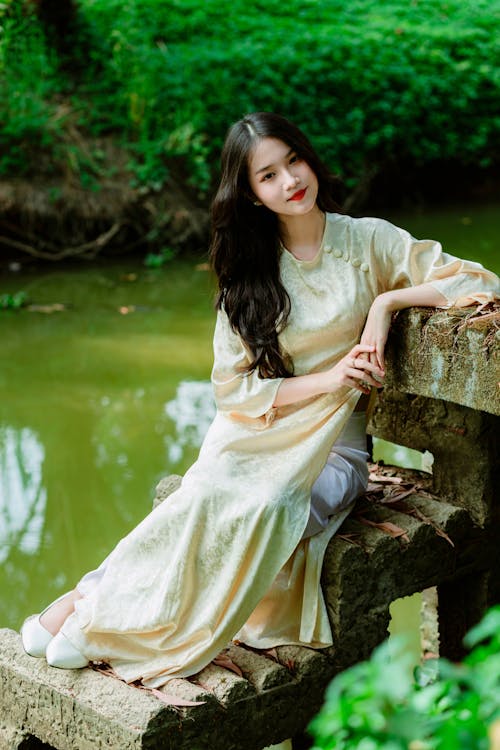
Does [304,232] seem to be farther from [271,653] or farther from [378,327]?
[271,653]

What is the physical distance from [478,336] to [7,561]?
229 centimetres

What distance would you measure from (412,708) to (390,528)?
1681mm

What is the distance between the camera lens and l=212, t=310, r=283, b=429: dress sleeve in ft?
8.63

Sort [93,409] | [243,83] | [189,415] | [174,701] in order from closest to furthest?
[174,701], [189,415], [93,409], [243,83]

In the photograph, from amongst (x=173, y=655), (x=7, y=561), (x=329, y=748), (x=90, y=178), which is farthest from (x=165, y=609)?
(x=90, y=178)

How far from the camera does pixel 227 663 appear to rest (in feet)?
8.02

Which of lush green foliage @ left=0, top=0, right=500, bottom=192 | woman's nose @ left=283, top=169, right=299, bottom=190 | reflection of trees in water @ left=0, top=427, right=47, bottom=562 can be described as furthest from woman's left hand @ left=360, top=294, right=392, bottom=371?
lush green foliage @ left=0, top=0, right=500, bottom=192

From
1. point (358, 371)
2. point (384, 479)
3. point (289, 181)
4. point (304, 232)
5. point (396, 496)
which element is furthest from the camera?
point (384, 479)

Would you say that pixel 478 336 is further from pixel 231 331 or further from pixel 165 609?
pixel 165 609

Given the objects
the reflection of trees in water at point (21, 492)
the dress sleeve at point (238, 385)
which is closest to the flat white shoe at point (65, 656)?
the dress sleeve at point (238, 385)

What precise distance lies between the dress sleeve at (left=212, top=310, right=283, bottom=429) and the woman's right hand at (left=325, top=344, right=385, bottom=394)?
0.58ft

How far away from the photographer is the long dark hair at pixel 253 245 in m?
2.61

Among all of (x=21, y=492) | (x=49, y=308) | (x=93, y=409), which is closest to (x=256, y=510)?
(x=21, y=492)

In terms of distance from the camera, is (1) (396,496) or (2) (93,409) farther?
(2) (93,409)
